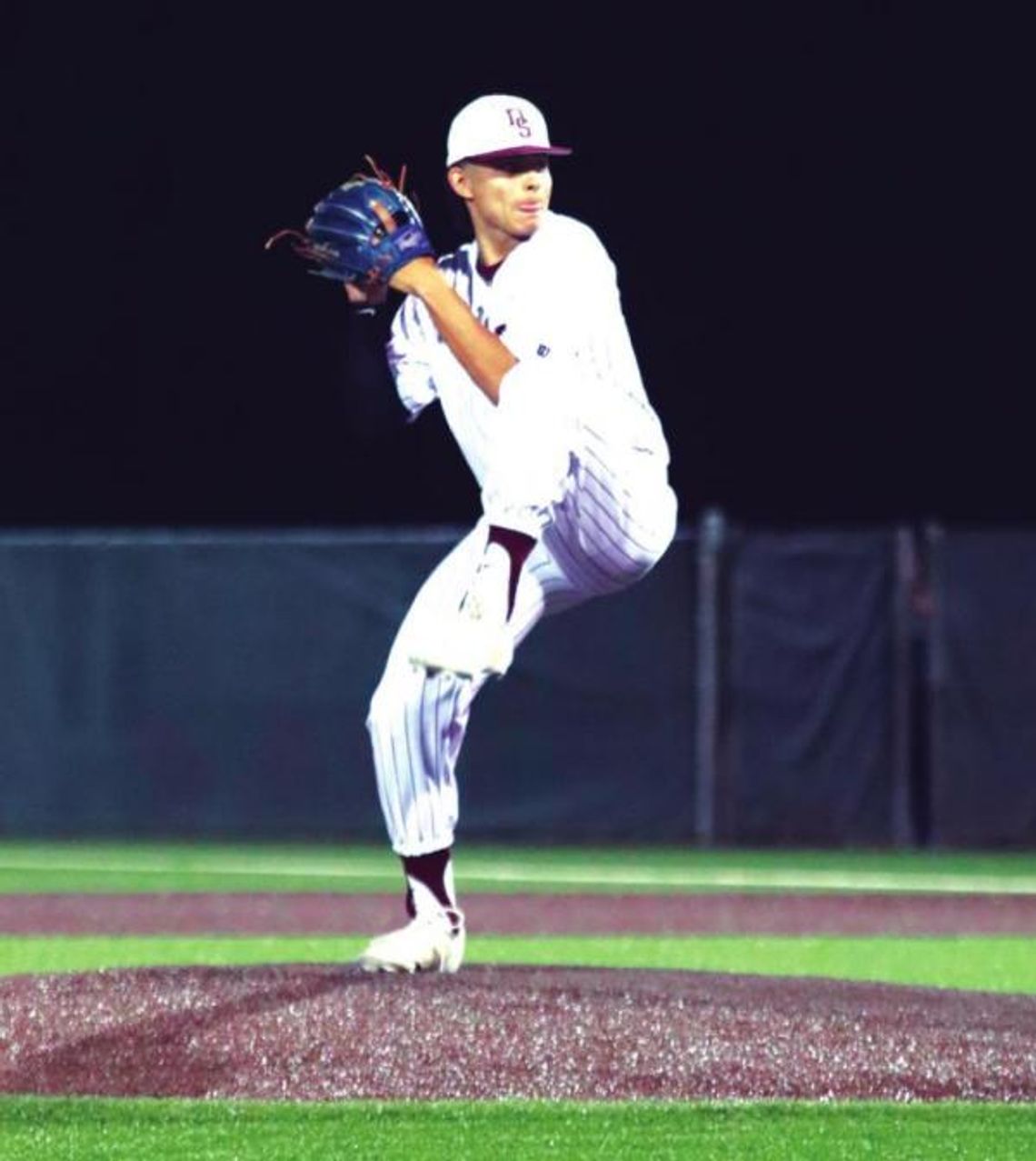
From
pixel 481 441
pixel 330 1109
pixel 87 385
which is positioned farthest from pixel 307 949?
pixel 87 385

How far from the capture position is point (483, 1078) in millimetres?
4871

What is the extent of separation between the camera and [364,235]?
5.38 meters

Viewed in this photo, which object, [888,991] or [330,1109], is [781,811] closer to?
[888,991]

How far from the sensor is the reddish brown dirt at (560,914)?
9.09 m

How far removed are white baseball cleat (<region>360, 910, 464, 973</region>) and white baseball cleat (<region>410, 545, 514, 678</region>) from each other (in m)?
0.84

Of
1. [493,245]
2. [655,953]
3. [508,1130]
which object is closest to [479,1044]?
[508,1130]

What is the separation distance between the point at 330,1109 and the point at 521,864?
7536mm

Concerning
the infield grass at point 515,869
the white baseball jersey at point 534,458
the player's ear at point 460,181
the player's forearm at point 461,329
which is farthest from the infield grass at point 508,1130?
the infield grass at point 515,869

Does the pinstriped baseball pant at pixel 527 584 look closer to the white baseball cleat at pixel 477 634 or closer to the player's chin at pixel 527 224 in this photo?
the white baseball cleat at pixel 477 634

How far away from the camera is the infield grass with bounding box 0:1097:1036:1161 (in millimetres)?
4293

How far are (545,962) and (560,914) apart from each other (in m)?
1.97

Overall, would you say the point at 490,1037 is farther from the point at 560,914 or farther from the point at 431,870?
the point at 560,914

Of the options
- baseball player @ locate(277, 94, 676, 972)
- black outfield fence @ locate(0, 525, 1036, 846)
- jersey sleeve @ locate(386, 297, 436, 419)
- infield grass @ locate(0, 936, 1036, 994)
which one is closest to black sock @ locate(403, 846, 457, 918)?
baseball player @ locate(277, 94, 676, 972)

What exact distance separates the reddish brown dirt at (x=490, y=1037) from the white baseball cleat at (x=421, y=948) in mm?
72
